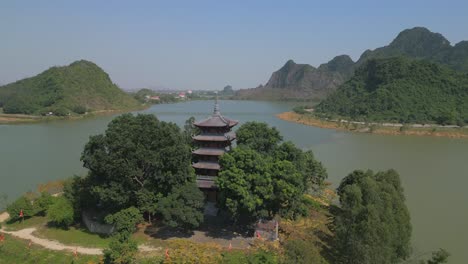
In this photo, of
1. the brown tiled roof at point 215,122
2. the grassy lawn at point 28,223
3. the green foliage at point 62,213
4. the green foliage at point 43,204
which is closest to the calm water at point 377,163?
the green foliage at point 43,204

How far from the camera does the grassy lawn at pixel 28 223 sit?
71.1 feet

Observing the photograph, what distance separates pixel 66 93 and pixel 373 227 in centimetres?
9536

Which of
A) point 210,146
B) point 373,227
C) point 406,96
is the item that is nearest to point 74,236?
point 210,146

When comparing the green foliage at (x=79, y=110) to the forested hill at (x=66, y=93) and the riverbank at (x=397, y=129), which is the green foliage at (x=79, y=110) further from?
the riverbank at (x=397, y=129)

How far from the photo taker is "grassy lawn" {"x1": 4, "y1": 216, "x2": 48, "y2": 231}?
854 inches

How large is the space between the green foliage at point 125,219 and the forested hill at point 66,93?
2873 inches

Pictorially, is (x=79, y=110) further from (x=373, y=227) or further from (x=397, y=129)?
(x=373, y=227)

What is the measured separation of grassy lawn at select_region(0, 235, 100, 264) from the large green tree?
318cm

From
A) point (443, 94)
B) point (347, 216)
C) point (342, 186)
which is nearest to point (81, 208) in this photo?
point (347, 216)

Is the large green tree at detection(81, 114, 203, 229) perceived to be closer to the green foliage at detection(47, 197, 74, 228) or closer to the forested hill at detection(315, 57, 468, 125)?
the green foliage at detection(47, 197, 74, 228)

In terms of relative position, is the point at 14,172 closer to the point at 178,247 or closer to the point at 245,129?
the point at 245,129

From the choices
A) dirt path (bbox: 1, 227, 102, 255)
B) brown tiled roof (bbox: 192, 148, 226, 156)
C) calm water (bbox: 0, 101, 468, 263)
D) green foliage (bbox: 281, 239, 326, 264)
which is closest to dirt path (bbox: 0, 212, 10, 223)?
dirt path (bbox: 1, 227, 102, 255)

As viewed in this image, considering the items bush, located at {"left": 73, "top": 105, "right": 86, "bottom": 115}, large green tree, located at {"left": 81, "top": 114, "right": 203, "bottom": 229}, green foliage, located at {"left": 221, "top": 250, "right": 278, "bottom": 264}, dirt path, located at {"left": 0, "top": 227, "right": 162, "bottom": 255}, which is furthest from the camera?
bush, located at {"left": 73, "top": 105, "right": 86, "bottom": 115}

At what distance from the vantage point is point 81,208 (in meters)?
21.9
